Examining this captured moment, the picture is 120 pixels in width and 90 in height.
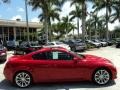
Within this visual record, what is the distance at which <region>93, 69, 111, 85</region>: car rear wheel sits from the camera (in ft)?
32.5

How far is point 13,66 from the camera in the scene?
984 cm

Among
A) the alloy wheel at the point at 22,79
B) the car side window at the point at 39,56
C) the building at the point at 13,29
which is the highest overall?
the building at the point at 13,29

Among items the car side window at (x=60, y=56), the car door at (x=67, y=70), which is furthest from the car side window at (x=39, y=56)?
the car door at (x=67, y=70)

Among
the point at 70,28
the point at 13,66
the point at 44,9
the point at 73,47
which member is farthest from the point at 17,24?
the point at 13,66

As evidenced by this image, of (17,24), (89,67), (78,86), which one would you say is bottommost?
(78,86)

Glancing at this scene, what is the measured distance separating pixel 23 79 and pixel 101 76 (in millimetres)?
2885

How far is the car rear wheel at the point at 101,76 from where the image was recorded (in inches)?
390

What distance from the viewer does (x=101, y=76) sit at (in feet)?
32.4

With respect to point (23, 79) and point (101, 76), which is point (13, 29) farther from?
point (101, 76)

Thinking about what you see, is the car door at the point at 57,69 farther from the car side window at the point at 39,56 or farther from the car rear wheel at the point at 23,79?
the car rear wheel at the point at 23,79

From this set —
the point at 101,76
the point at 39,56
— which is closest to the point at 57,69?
Result: the point at 39,56

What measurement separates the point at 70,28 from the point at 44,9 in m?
40.8

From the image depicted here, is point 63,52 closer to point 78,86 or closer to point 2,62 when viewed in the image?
point 78,86

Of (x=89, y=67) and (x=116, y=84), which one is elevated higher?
(x=89, y=67)
